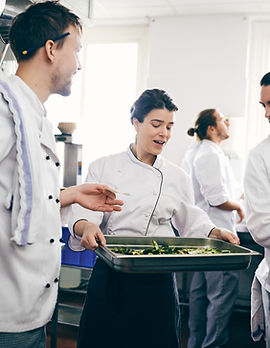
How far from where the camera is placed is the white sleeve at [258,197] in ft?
5.62

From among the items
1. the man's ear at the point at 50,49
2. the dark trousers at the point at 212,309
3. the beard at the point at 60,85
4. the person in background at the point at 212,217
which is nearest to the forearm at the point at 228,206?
the person in background at the point at 212,217

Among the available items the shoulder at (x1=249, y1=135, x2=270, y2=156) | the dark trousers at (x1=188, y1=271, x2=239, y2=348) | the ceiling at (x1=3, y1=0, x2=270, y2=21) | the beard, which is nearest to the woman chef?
the shoulder at (x1=249, y1=135, x2=270, y2=156)

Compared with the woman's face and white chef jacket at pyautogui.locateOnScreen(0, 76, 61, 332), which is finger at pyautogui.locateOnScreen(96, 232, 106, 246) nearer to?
white chef jacket at pyautogui.locateOnScreen(0, 76, 61, 332)

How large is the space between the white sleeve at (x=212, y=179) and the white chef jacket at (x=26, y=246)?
198 centimetres

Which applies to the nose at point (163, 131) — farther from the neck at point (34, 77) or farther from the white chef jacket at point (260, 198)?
the neck at point (34, 77)

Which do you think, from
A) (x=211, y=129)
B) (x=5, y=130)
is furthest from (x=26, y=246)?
(x=211, y=129)

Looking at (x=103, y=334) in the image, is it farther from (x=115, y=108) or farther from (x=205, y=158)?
(x=115, y=108)

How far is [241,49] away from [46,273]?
3.84 metres

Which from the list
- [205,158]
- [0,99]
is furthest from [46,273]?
[205,158]

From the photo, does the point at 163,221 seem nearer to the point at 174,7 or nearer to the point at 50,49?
the point at 50,49

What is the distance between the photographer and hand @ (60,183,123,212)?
4.77 ft

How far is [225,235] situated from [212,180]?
1296 mm

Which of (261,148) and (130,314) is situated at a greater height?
(261,148)

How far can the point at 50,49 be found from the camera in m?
1.25
